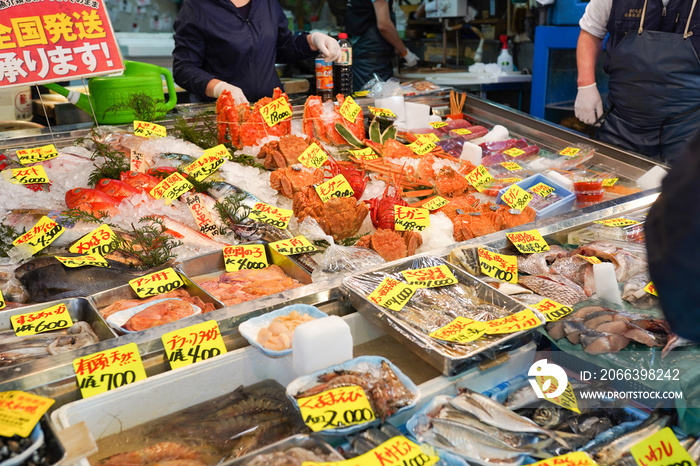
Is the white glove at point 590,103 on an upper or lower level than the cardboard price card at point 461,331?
upper

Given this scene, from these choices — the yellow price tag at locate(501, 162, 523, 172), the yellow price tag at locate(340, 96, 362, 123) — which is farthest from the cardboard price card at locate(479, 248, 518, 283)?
the yellow price tag at locate(340, 96, 362, 123)

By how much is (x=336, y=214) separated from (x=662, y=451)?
5.22 feet

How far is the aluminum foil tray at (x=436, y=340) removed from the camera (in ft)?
5.67

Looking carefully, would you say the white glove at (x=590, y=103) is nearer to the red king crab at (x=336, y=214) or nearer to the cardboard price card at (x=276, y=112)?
the cardboard price card at (x=276, y=112)

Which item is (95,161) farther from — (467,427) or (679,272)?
(679,272)

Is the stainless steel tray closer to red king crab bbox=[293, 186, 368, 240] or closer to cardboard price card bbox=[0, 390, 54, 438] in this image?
cardboard price card bbox=[0, 390, 54, 438]

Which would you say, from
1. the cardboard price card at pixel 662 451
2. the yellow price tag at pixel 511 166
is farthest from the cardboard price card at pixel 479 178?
the cardboard price card at pixel 662 451

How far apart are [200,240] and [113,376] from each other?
1040 millimetres

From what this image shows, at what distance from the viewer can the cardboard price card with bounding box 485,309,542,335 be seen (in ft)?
5.99

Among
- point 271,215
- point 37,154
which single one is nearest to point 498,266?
point 271,215

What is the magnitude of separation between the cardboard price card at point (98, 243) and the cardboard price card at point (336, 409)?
1.34 m

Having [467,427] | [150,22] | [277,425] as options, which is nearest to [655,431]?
[467,427]

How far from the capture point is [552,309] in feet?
6.68

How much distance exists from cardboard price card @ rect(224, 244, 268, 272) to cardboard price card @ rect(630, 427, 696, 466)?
61.0 inches
